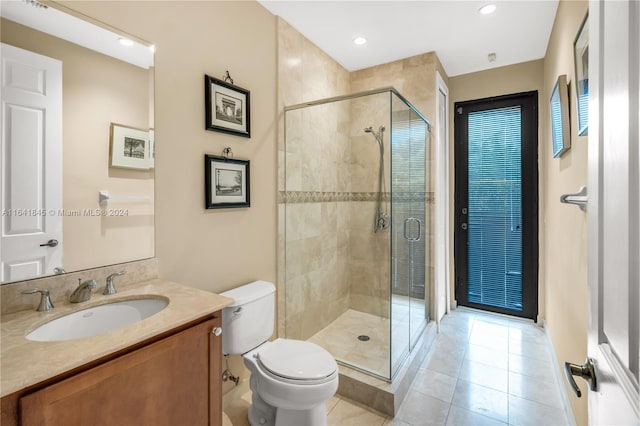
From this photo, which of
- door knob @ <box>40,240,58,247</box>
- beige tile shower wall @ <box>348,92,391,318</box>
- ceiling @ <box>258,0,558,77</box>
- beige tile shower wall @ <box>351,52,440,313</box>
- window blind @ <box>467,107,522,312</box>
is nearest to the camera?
door knob @ <box>40,240,58,247</box>

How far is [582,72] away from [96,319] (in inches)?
92.8

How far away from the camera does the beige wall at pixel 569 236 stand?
1.50 metres

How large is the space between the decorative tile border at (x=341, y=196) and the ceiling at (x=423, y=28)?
132cm

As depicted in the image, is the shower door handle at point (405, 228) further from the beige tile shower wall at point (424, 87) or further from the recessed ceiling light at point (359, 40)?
the recessed ceiling light at point (359, 40)

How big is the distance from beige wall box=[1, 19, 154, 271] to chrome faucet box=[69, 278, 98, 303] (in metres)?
0.11

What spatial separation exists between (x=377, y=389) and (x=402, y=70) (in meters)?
2.76

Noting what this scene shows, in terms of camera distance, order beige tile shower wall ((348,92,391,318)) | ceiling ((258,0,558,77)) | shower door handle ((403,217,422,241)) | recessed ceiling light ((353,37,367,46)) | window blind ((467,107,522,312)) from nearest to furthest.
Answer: ceiling ((258,0,558,77)) < beige tile shower wall ((348,92,391,318)) < shower door handle ((403,217,422,241)) < recessed ceiling light ((353,37,367,46)) < window blind ((467,107,522,312))

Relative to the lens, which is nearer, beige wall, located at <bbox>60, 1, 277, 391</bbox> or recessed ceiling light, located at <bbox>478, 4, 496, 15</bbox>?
beige wall, located at <bbox>60, 1, 277, 391</bbox>

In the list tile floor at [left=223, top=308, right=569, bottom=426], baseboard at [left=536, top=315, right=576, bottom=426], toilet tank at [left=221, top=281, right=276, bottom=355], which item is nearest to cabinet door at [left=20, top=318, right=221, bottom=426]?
toilet tank at [left=221, top=281, right=276, bottom=355]

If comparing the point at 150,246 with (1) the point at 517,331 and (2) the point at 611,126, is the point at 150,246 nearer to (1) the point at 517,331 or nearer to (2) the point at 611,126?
(2) the point at 611,126

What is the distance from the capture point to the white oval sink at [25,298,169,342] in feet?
3.55

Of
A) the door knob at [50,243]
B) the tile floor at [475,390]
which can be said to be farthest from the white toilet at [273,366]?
the door knob at [50,243]

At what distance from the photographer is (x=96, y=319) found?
4.03 feet

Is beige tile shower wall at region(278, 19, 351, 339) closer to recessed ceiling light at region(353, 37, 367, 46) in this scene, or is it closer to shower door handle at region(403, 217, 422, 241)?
recessed ceiling light at region(353, 37, 367, 46)
